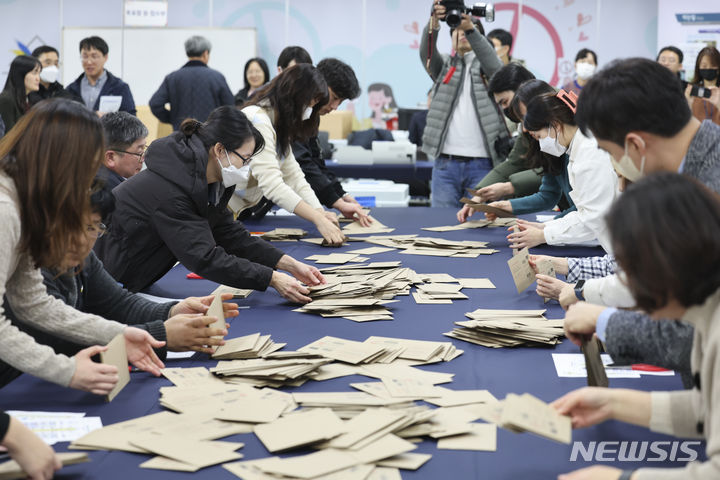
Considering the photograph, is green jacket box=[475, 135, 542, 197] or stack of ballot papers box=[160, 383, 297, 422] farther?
green jacket box=[475, 135, 542, 197]

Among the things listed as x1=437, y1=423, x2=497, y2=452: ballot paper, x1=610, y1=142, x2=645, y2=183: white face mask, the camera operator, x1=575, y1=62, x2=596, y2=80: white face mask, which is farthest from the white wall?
x1=437, y1=423, x2=497, y2=452: ballot paper

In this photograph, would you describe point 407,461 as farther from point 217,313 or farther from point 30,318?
point 30,318

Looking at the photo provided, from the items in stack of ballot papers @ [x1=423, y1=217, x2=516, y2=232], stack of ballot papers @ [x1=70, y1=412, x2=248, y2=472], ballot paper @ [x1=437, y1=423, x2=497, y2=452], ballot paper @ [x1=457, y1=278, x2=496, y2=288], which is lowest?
stack of ballot papers @ [x1=70, y1=412, x2=248, y2=472]

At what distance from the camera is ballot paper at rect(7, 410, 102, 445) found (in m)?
1.28

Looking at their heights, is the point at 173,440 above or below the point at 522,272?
below

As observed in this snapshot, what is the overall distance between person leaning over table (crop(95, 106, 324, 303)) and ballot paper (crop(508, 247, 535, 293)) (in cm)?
62

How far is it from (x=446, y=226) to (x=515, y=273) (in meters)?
1.43

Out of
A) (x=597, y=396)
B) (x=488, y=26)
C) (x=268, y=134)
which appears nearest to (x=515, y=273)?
(x=597, y=396)

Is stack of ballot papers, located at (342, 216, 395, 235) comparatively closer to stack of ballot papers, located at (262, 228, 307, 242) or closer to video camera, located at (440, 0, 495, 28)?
stack of ballot papers, located at (262, 228, 307, 242)

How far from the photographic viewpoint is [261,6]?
8938 mm

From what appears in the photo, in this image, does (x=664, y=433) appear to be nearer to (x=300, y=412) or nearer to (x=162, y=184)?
(x=300, y=412)

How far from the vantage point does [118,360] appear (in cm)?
149

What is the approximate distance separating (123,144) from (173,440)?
2.18m

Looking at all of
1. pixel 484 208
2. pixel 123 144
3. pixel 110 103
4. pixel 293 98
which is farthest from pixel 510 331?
pixel 110 103
